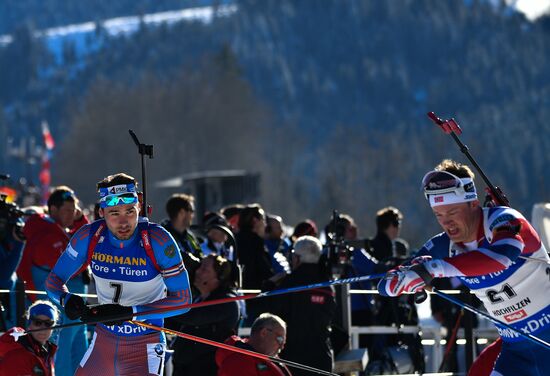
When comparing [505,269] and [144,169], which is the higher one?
[144,169]

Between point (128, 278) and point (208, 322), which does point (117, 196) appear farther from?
point (208, 322)

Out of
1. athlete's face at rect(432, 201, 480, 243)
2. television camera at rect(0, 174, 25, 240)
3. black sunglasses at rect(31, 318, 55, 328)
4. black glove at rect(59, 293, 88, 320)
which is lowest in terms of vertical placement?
black sunglasses at rect(31, 318, 55, 328)

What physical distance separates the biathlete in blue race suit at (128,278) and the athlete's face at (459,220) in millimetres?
1691

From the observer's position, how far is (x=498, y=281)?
7.42 metres

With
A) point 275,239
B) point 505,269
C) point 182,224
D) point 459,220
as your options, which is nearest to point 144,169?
point 182,224

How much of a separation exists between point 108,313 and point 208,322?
2.44 metres

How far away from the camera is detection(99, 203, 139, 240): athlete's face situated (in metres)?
7.89

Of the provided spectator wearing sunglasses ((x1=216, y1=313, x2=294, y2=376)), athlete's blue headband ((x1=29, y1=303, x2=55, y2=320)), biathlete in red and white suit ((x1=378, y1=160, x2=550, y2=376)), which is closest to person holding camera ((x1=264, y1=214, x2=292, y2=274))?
spectator wearing sunglasses ((x1=216, y1=313, x2=294, y2=376))

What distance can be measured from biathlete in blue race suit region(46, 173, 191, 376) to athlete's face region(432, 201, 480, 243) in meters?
1.69

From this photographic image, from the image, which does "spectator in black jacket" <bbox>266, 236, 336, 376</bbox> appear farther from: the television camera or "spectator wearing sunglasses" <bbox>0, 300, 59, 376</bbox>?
the television camera

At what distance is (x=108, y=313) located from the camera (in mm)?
7473

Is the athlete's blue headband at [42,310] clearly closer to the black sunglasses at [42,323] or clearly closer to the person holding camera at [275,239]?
the black sunglasses at [42,323]

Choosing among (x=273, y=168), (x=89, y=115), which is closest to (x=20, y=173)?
(x=89, y=115)

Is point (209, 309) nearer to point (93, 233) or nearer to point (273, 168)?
point (93, 233)
